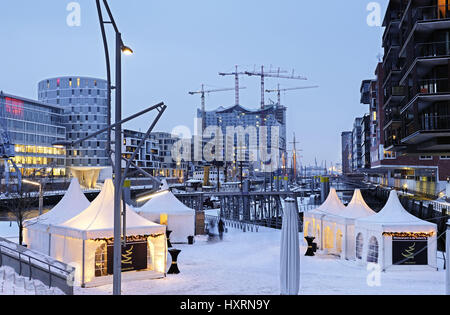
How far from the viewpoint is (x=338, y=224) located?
904 inches

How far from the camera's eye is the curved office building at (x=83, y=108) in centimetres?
11556

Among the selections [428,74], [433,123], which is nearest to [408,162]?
[428,74]

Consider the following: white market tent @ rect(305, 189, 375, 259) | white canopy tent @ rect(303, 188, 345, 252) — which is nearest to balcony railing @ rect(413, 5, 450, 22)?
white market tent @ rect(305, 189, 375, 259)

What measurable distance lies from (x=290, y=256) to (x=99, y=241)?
8603 millimetres

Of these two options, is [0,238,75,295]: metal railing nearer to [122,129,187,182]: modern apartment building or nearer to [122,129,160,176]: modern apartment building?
[122,129,160,176]: modern apartment building

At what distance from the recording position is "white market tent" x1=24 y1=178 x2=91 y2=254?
64.1 feet

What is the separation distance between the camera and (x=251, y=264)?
65.3 ft

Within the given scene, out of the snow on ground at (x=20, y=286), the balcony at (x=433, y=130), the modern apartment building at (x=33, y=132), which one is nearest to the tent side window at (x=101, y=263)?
the snow on ground at (x=20, y=286)

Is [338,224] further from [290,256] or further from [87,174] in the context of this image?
[87,174]

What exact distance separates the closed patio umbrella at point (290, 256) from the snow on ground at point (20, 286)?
681cm

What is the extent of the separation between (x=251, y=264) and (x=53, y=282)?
9.37 metres

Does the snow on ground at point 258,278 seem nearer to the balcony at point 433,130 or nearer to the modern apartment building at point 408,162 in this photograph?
the balcony at point 433,130

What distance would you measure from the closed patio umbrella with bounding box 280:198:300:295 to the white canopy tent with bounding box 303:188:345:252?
12768mm

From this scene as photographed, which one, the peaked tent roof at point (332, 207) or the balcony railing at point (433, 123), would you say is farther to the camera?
the balcony railing at point (433, 123)
